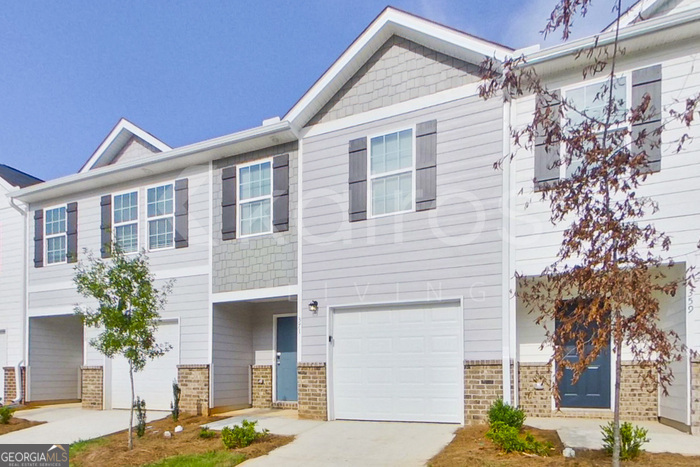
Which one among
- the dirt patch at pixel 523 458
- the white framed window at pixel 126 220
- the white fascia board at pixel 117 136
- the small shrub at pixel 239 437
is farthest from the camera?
the white fascia board at pixel 117 136

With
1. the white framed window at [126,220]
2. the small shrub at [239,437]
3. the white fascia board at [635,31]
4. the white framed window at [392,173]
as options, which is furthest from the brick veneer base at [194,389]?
the white fascia board at [635,31]

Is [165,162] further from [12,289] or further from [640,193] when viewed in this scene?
[640,193]

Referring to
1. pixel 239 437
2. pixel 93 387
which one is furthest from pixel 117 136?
pixel 239 437

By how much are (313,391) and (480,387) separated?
3.15m

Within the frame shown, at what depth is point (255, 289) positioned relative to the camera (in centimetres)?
1186

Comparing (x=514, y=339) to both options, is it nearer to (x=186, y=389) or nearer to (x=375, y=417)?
(x=375, y=417)

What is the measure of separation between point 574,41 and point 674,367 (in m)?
5.26

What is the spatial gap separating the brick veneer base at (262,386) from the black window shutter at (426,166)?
5.64 metres

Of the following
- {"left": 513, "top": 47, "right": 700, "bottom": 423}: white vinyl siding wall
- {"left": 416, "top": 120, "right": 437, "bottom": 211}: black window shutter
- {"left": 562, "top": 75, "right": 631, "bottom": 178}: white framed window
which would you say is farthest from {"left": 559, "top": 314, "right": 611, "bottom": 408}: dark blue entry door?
{"left": 416, "top": 120, "right": 437, "bottom": 211}: black window shutter

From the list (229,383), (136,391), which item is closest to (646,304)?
(229,383)

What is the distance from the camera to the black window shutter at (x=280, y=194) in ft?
38.0

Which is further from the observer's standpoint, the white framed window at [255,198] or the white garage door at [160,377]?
the white garage door at [160,377]

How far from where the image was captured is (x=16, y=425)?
39.3ft

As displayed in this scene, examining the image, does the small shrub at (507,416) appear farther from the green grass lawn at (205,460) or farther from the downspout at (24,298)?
the downspout at (24,298)
